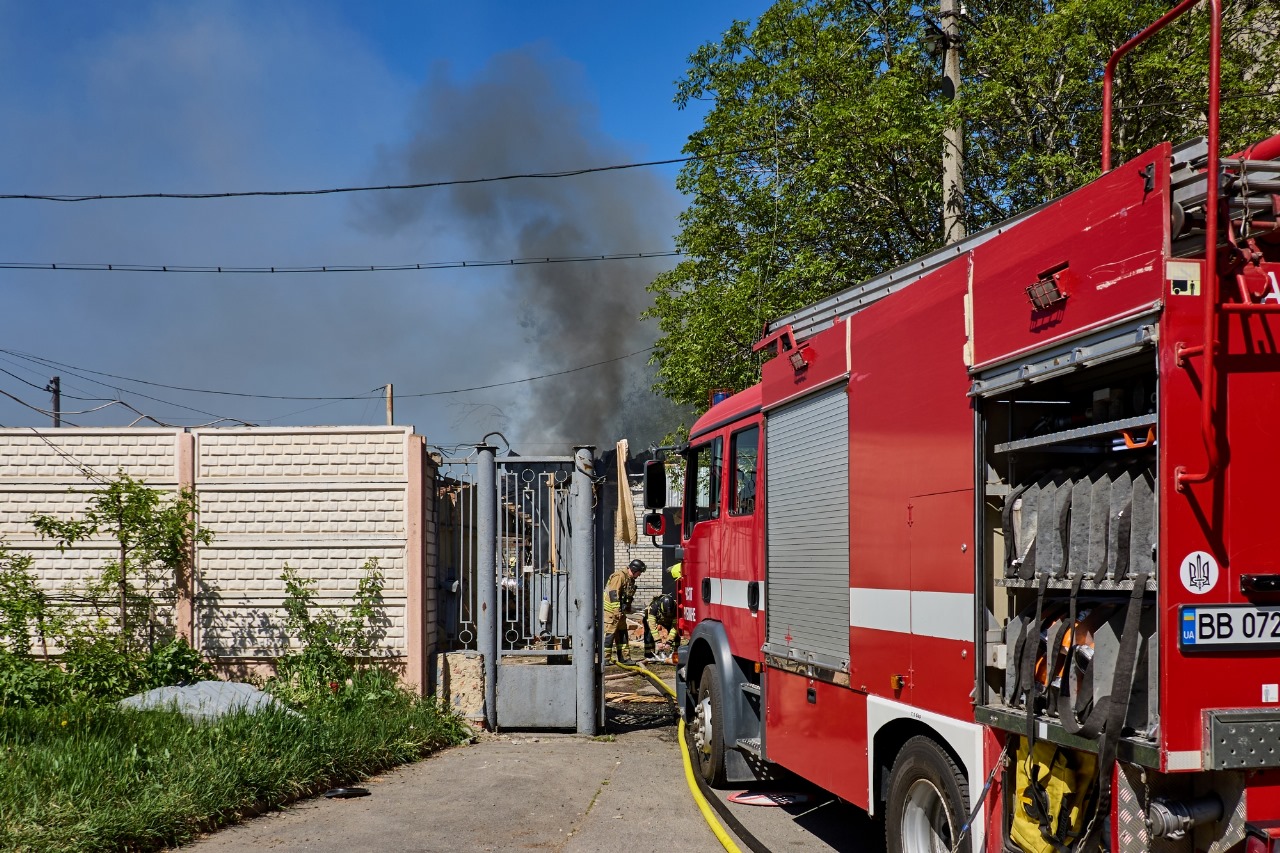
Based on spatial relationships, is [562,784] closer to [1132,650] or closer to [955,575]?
[955,575]

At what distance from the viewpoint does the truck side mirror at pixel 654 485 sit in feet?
32.0

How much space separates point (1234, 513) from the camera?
3.74 metres

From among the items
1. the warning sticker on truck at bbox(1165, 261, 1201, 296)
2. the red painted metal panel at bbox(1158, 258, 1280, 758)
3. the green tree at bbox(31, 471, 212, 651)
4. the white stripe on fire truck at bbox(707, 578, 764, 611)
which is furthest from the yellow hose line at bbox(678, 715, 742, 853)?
the green tree at bbox(31, 471, 212, 651)

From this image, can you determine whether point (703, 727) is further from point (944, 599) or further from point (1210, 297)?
point (1210, 297)

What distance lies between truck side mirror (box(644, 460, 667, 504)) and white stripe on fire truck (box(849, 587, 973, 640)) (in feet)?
12.5

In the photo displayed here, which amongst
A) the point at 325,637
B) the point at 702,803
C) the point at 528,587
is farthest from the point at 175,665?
the point at 702,803

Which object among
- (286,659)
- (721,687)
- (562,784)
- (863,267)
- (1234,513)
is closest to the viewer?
(1234,513)

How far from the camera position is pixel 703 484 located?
9.50m

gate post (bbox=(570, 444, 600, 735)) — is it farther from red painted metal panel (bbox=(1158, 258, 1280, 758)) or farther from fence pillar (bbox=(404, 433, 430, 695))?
red painted metal panel (bbox=(1158, 258, 1280, 758))

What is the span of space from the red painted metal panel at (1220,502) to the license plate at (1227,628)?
2 centimetres

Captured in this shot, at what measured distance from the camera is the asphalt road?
23.6ft

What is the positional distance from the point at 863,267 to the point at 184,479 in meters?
11.2

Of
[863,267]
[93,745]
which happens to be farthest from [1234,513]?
[863,267]

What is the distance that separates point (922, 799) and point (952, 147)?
10724mm
